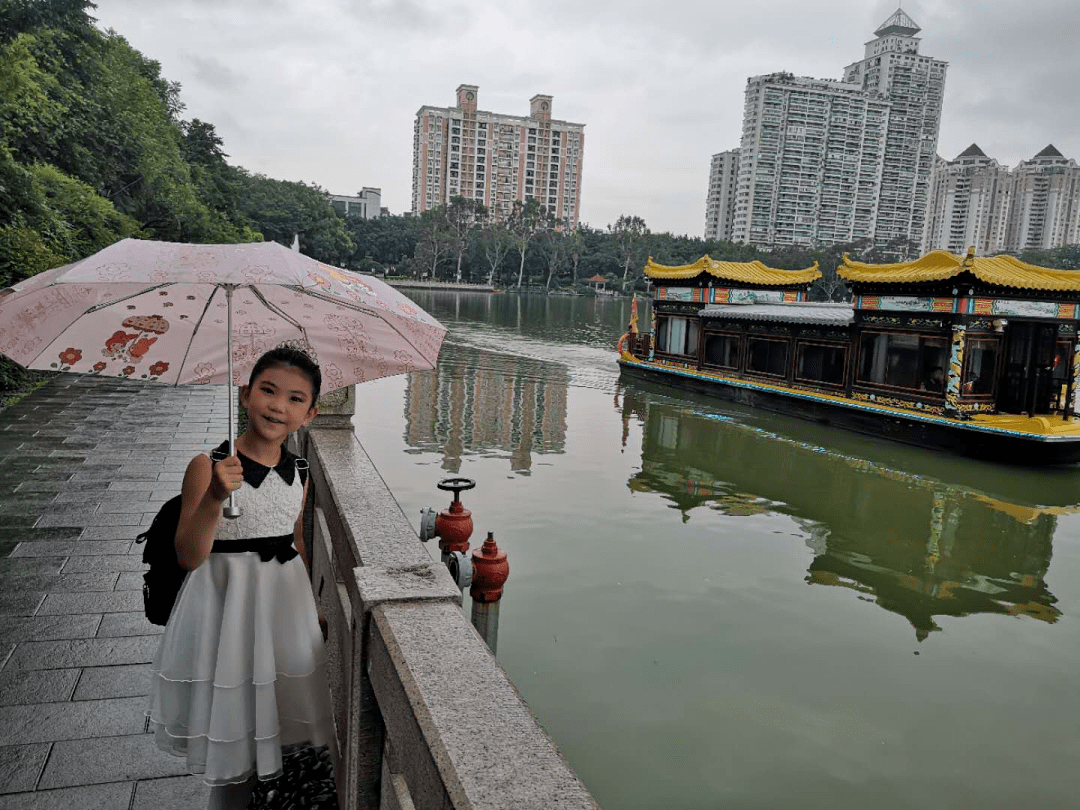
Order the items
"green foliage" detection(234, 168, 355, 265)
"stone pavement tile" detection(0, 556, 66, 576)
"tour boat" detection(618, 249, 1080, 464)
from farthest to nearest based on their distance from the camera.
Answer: "green foliage" detection(234, 168, 355, 265) < "tour boat" detection(618, 249, 1080, 464) < "stone pavement tile" detection(0, 556, 66, 576)

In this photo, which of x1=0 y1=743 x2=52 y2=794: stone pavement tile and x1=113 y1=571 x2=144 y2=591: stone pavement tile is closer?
x1=0 y1=743 x2=52 y2=794: stone pavement tile

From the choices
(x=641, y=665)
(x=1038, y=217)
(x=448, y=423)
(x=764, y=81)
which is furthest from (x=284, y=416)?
(x=1038, y=217)

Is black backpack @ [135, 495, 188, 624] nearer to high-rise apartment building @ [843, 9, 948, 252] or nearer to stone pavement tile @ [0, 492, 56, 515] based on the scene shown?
stone pavement tile @ [0, 492, 56, 515]

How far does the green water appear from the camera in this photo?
17.7 ft

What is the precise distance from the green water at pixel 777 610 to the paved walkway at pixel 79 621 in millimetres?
2720

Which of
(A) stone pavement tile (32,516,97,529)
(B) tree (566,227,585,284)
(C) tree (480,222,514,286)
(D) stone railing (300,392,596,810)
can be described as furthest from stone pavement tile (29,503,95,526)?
(B) tree (566,227,585,284)

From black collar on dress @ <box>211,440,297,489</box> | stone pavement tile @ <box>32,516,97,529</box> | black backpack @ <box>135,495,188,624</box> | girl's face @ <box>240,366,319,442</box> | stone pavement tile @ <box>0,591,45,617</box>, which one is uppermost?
girl's face @ <box>240,366,319,442</box>

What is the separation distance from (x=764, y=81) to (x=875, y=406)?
9869 centimetres

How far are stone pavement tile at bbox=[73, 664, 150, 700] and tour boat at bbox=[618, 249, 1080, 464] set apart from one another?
46.6 ft

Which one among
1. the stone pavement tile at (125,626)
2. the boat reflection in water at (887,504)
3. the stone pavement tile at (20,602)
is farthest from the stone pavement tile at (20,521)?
the boat reflection in water at (887,504)

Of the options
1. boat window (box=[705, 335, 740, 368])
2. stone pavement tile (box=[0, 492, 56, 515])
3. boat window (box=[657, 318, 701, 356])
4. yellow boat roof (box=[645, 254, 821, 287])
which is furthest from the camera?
boat window (box=[657, 318, 701, 356])

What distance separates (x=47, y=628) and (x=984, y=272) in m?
14.9

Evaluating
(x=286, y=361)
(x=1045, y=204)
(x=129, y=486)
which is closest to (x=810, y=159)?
(x=1045, y=204)

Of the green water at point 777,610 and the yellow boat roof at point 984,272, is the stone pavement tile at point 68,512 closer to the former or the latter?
the green water at point 777,610
